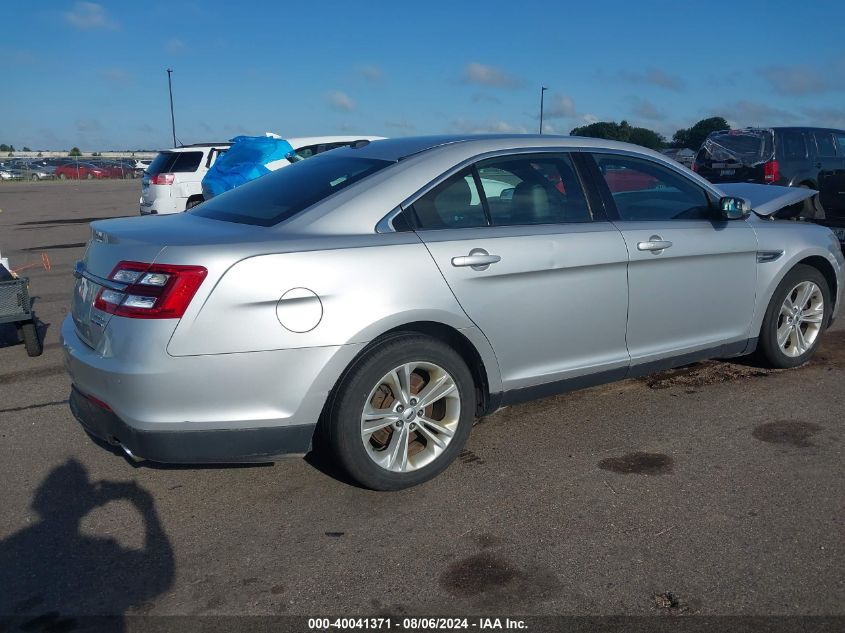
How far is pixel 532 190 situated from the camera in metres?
4.25

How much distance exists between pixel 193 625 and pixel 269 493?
3.56ft

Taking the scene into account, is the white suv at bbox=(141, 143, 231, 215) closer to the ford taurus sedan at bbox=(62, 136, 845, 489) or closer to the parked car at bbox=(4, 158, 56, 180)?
the ford taurus sedan at bbox=(62, 136, 845, 489)

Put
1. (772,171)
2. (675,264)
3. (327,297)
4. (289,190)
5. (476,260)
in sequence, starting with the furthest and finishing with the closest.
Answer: (772,171) < (675,264) < (289,190) < (476,260) < (327,297)

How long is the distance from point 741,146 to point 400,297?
38.1ft

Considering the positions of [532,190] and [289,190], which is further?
[532,190]

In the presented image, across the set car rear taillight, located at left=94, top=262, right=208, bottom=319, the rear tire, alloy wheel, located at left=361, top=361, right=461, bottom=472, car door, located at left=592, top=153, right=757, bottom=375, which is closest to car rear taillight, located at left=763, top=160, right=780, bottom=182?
car door, located at left=592, top=153, right=757, bottom=375

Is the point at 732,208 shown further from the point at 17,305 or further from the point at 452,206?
the point at 17,305

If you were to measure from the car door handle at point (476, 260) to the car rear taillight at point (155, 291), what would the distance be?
1.19m

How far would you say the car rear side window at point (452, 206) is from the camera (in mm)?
3831

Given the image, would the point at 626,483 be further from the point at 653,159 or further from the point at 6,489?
the point at 6,489

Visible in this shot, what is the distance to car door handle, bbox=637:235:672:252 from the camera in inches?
174

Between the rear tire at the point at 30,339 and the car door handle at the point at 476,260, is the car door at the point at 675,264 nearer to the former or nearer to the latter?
the car door handle at the point at 476,260

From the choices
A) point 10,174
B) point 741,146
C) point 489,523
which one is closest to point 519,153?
point 489,523

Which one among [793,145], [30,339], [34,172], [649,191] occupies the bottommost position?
[30,339]
